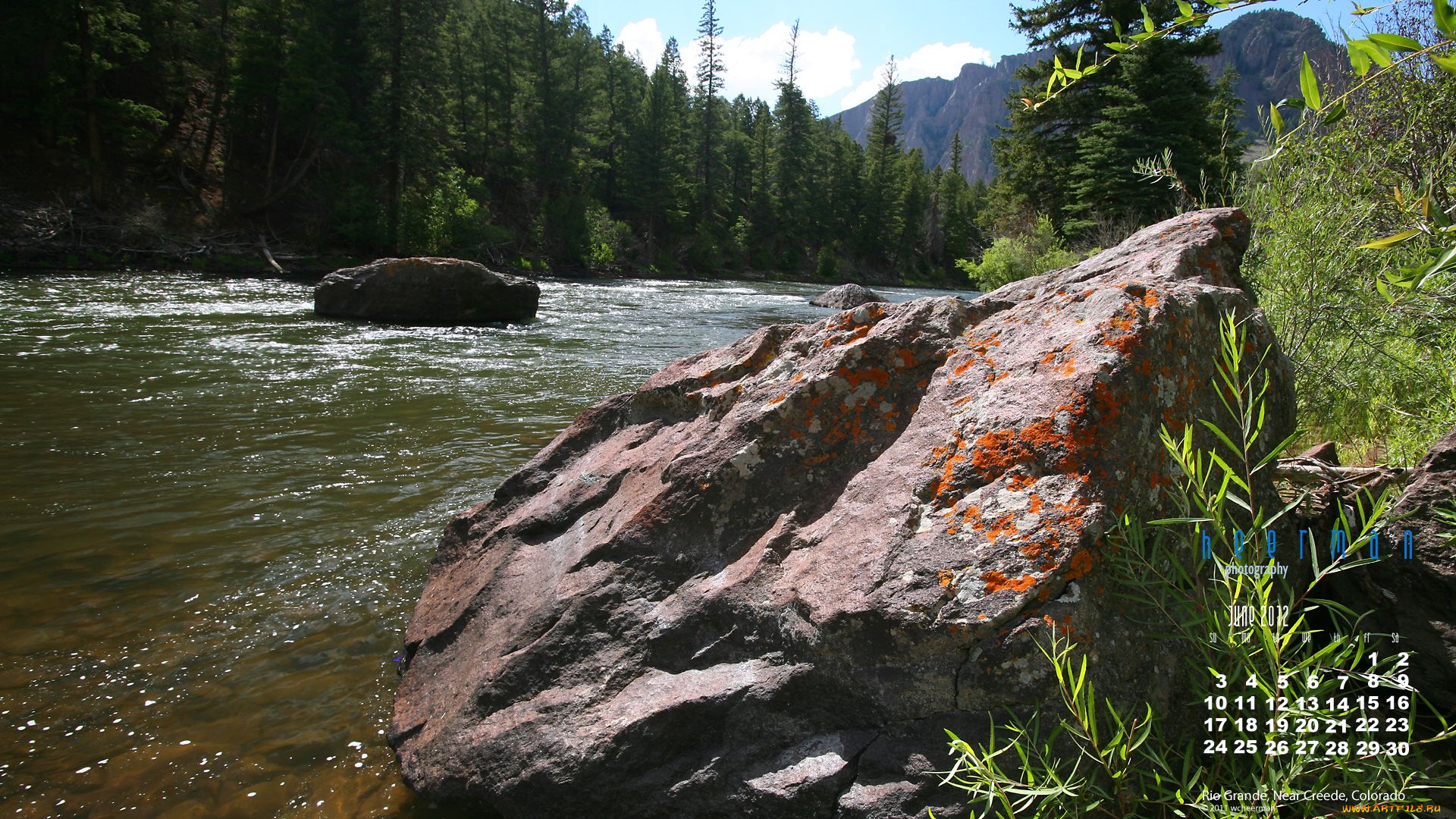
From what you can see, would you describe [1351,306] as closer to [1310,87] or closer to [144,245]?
[1310,87]

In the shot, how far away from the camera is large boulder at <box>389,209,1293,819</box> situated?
2131 mm

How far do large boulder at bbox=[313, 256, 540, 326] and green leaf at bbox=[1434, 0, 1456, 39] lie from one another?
1700 centimetres

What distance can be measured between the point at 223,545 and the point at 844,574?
181 inches

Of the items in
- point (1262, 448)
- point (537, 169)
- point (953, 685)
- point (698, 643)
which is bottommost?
point (698, 643)

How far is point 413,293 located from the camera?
15.8 metres

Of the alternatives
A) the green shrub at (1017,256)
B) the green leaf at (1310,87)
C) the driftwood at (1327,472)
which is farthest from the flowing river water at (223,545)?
the green shrub at (1017,256)

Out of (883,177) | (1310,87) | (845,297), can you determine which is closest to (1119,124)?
(845,297)

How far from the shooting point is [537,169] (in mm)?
46844

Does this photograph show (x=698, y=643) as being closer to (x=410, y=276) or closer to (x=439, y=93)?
(x=410, y=276)

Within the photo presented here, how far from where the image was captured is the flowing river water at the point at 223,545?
3021mm

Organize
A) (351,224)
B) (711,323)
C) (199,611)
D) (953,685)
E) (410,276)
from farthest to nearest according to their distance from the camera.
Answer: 1. (351,224)
2. (711,323)
3. (410,276)
4. (199,611)
5. (953,685)

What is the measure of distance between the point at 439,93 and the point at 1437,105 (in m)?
36.9

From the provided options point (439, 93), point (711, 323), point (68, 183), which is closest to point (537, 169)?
point (439, 93)

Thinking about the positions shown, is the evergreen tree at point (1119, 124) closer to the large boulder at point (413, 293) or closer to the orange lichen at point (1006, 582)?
the large boulder at point (413, 293)
